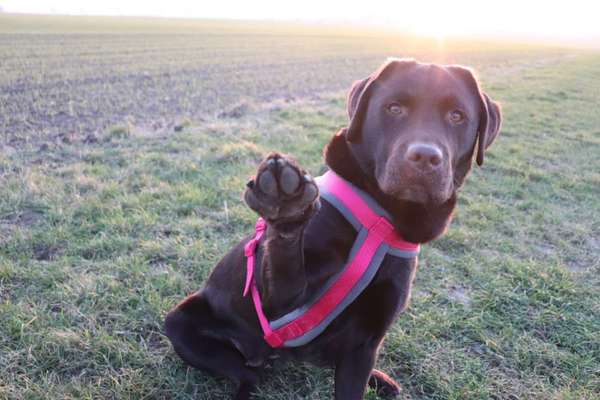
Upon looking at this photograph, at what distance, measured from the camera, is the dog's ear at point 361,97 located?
246 centimetres

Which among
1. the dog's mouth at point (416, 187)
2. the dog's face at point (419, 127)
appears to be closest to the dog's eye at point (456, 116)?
the dog's face at point (419, 127)

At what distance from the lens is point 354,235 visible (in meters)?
2.24

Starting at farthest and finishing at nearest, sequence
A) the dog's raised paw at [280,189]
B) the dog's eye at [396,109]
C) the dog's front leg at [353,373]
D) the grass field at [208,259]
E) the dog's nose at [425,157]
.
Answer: the grass field at [208,259]
the dog's eye at [396,109]
the dog's front leg at [353,373]
the dog's nose at [425,157]
the dog's raised paw at [280,189]

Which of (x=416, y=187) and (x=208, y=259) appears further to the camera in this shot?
(x=208, y=259)

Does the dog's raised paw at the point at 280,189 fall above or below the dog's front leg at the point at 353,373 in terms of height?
above

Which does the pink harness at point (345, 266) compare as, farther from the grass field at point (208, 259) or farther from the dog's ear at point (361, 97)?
the grass field at point (208, 259)

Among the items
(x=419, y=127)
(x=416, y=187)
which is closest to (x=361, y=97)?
(x=419, y=127)

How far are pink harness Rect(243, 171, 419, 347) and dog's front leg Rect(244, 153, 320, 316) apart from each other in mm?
202

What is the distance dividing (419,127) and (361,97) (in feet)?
1.22

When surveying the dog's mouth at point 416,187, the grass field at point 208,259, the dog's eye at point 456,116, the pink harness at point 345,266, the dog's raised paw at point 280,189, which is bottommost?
the grass field at point 208,259

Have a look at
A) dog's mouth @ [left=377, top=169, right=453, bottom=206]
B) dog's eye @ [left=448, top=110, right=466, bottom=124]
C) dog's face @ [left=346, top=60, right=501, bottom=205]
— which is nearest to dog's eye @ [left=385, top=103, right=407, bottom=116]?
dog's face @ [left=346, top=60, right=501, bottom=205]

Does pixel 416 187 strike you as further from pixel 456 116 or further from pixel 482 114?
pixel 482 114

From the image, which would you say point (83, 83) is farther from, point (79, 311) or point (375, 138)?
point (375, 138)

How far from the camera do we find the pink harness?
7.06 feet
